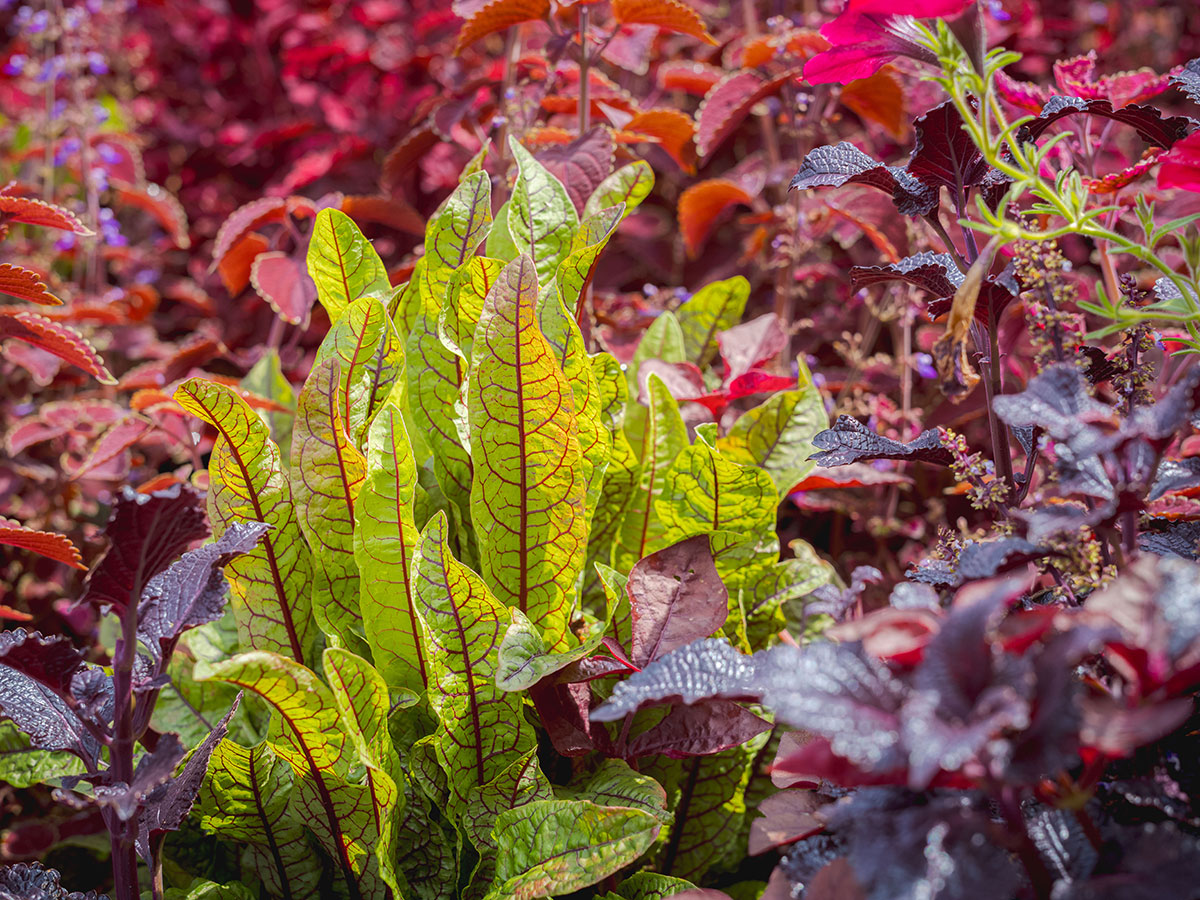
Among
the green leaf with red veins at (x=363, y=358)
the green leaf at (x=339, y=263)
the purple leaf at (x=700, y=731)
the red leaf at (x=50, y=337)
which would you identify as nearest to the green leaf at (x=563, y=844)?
the purple leaf at (x=700, y=731)

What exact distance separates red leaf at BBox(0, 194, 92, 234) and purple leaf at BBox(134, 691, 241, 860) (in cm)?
51

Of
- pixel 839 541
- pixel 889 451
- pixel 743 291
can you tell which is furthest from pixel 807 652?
pixel 839 541

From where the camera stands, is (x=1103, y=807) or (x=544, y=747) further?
(x=544, y=747)

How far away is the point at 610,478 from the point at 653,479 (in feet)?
0.15

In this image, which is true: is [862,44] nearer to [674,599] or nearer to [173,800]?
[674,599]

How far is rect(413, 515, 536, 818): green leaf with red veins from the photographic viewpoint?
2.33 ft

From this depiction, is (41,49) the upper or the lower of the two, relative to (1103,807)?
upper

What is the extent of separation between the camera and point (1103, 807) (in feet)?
1.99

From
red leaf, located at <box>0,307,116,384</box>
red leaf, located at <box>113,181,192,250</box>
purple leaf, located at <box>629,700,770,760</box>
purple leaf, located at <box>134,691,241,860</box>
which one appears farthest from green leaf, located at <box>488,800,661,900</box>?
red leaf, located at <box>113,181,192,250</box>

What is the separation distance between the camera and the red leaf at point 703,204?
1.31m

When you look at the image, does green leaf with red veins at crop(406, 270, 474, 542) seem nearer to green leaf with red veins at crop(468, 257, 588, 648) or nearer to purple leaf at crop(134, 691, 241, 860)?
green leaf with red veins at crop(468, 257, 588, 648)

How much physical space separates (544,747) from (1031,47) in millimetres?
1545

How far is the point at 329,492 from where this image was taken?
0.79m

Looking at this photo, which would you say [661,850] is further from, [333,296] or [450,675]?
[333,296]
